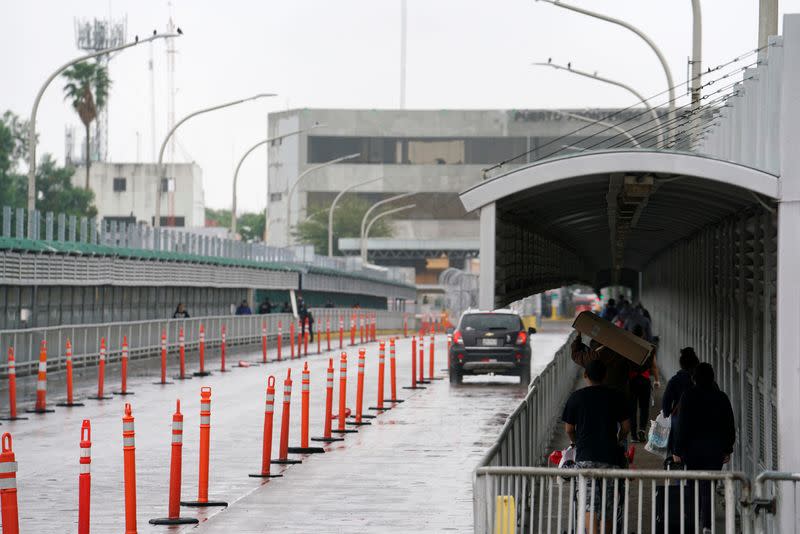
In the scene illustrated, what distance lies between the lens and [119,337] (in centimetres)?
4325

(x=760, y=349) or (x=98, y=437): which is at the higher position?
(x=760, y=349)

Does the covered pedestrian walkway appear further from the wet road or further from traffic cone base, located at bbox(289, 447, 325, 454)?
traffic cone base, located at bbox(289, 447, 325, 454)

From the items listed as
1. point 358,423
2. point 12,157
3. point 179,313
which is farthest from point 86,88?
point 358,423

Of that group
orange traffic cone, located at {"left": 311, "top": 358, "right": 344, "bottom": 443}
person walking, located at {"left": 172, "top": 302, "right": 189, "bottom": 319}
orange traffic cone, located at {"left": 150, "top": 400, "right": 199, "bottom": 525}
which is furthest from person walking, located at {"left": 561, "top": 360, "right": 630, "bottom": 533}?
person walking, located at {"left": 172, "top": 302, "right": 189, "bottom": 319}

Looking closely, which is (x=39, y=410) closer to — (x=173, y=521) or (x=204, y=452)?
(x=204, y=452)

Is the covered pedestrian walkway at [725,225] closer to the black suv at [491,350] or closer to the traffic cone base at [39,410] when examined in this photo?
the traffic cone base at [39,410]

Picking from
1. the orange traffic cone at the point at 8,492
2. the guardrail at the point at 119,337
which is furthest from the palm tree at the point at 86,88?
the orange traffic cone at the point at 8,492

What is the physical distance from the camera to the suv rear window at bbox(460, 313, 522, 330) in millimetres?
38312

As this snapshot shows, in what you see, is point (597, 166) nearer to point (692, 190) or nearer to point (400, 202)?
point (692, 190)

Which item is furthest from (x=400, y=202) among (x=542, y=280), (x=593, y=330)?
(x=593, y=330)

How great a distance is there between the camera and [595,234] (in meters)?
26.1

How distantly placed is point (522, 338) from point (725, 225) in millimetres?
19744

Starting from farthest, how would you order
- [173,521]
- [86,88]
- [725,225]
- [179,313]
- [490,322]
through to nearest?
[86,88], [179,313], [490,322], [725,225], [173,521]

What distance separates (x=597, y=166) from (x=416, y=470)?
9027mm
